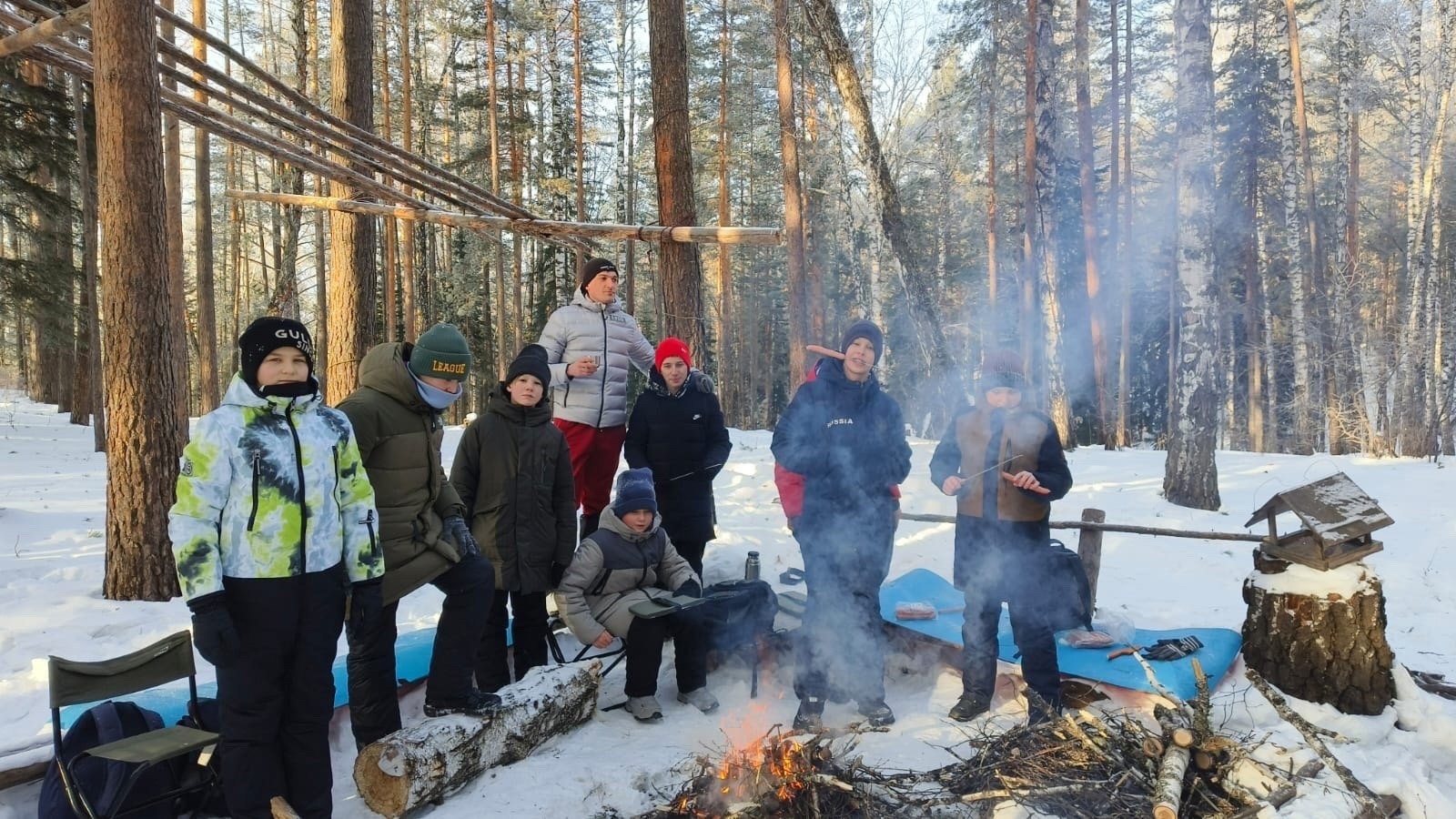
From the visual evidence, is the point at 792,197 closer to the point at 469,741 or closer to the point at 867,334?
the point at 867,334

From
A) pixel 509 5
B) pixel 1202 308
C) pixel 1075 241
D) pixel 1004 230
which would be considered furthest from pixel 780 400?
pixel 1202 308

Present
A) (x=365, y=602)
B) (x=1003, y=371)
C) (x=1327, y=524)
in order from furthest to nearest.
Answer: (x=1003, y=371), (x=1327, y=524), (x=365, y=602)

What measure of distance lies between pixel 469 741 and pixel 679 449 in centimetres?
228

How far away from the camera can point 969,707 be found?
4.17 m

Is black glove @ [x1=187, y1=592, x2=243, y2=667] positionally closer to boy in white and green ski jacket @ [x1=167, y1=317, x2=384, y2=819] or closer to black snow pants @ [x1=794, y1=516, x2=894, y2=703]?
boy in white and green ski jacket @ [x1=167, y1=317, x2=384, y2=819]

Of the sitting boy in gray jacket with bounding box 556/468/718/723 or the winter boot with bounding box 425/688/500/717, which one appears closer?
the winter boot with bounding box 425/688/500/717

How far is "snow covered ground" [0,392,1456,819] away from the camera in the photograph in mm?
3305

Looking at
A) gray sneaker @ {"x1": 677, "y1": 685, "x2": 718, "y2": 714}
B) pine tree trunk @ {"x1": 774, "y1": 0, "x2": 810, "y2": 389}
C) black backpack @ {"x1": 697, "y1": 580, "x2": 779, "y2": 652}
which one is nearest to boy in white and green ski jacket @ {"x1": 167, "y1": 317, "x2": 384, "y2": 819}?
gray sneaker @ {"x1": 677, "y1": 685, "x2": 718, "y2": 714}

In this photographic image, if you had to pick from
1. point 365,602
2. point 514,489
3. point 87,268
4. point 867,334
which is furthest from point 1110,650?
point 87,268

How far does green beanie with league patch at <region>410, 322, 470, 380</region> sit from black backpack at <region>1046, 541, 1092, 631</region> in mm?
3564

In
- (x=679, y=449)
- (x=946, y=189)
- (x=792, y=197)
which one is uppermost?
(x=946, y=189)

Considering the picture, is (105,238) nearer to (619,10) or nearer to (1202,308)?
(1202,308)

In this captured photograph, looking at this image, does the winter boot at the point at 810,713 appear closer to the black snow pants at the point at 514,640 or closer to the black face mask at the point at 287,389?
the black snow pants at the point at 514,640

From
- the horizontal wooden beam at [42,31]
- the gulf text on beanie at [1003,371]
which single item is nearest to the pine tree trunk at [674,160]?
the gulf text on beanie at [1003,371]
